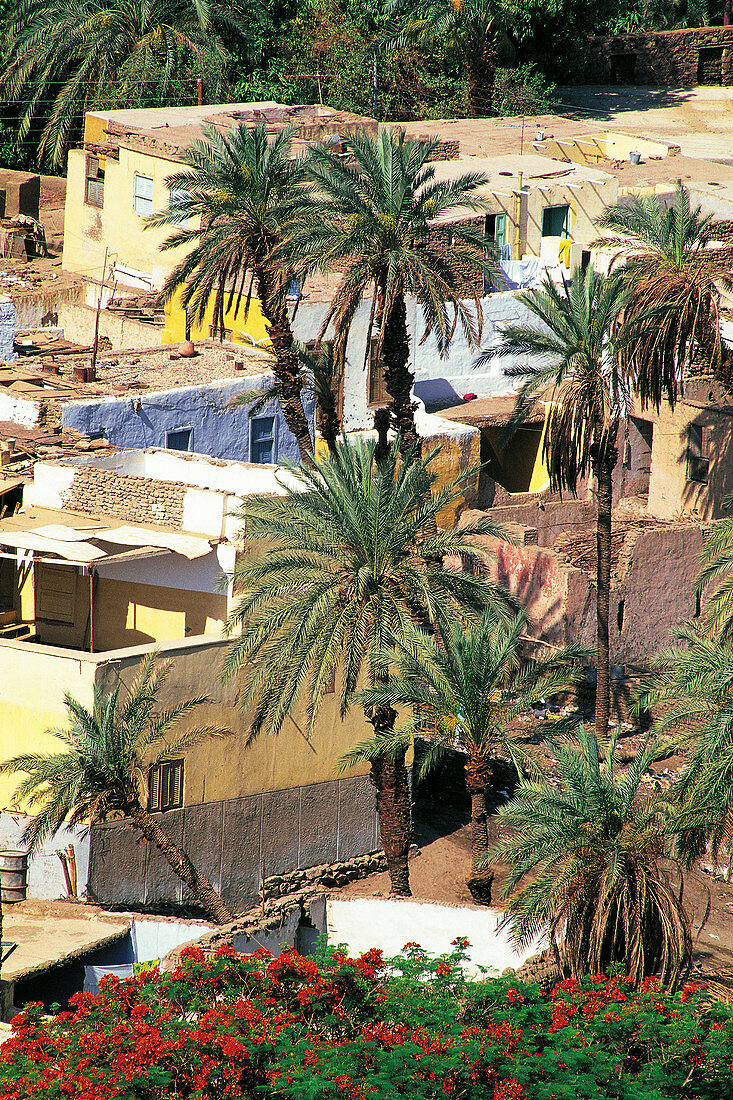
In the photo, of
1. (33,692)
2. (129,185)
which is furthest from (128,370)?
(129,185)

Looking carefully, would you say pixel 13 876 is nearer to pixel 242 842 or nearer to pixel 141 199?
pixel 242 842

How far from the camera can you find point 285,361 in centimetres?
2995

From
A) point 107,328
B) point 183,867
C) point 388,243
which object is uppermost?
point 388,243

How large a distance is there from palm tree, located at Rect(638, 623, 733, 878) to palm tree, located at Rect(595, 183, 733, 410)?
8717 mm

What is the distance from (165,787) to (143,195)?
2322 cm

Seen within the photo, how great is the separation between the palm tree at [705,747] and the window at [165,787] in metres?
7.93

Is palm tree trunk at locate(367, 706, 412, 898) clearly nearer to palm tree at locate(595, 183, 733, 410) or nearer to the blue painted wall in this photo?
the blue painted wall

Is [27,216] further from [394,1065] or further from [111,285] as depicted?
[394,1065]

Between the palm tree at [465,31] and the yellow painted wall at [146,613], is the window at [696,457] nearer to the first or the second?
the yellow painted wall at [146,613]

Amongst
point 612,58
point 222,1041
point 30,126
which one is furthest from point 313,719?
point 612,58

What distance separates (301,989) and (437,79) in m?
46.1

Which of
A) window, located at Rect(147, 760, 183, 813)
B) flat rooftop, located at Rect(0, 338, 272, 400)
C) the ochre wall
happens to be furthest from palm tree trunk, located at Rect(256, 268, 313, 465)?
the ochre wall

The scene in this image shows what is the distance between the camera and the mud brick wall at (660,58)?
2606 inches

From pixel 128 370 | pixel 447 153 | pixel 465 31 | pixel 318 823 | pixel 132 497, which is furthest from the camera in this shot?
pixel 465 31
